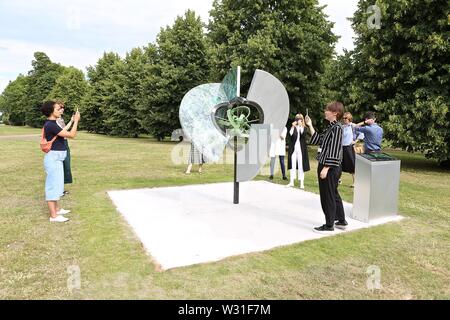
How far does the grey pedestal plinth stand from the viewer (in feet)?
20.3

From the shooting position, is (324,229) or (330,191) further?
(324,229)

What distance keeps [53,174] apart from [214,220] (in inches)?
113

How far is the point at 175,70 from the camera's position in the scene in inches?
1068

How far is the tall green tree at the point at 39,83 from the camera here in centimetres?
5631

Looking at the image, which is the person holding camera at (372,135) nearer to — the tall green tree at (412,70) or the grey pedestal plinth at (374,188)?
the grey pedestal plinth at (374,188)

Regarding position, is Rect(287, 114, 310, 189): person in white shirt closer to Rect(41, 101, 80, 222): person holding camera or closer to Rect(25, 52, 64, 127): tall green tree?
Rect(41, 101, 80, 222): person holding camera

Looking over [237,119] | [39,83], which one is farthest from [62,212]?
[39,83]

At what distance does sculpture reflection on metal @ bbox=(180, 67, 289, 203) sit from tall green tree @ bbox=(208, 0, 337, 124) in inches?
514

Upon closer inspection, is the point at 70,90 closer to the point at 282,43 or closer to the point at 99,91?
the point at 99,91

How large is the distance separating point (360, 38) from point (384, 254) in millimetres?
15120

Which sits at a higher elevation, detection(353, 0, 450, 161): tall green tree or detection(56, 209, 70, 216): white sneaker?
detection(353, 0, 450, 161): tall green tree

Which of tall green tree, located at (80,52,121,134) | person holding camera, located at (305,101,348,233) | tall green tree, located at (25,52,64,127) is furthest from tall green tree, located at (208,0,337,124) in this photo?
tall green tree, located at (25,52,64,127)

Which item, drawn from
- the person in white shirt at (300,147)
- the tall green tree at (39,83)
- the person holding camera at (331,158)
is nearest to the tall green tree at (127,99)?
the tall green tree at (39,83)

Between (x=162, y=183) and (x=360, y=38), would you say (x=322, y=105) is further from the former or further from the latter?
(x=162, y=183)
